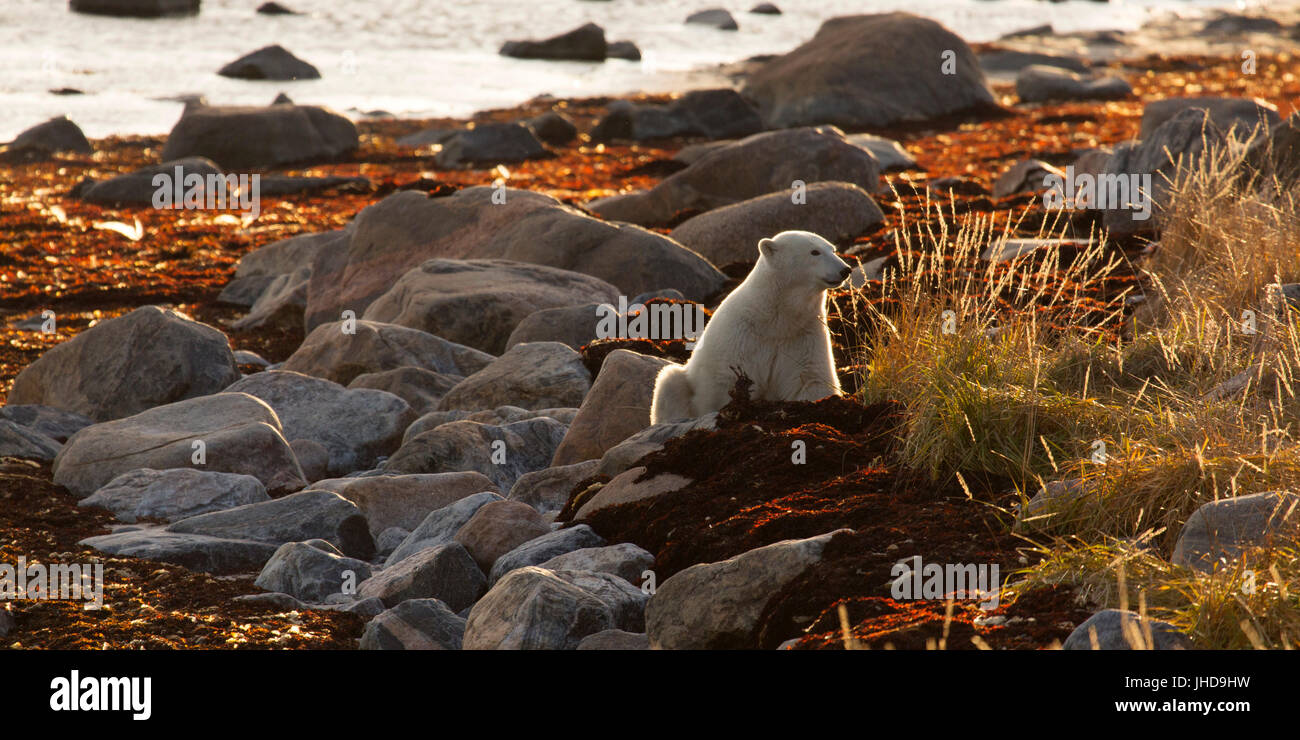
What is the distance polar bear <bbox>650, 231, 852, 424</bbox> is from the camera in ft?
26.5

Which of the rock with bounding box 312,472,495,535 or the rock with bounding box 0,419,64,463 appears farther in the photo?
the rock with bounding box 0,419,64,463

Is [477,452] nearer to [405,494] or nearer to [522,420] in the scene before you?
[522,420]

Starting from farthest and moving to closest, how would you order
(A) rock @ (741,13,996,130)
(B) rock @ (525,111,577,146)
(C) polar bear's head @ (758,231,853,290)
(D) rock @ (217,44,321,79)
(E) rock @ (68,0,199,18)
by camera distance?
(E) rock @ (68,0,199,18) < (D) rock @ (217,44,321,79) < (A) rock @ (741,13,996,130) < (B) rock @ (525,111,577,146) < (C) polar bear's head @ (758,231,853,290)

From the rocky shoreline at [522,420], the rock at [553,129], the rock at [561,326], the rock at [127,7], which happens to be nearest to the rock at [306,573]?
the rocky shoreline at [522,420]

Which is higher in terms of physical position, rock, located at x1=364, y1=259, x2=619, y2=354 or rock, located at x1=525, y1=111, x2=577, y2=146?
rock, located at x1=525, y1=111, x2=577, y2=146

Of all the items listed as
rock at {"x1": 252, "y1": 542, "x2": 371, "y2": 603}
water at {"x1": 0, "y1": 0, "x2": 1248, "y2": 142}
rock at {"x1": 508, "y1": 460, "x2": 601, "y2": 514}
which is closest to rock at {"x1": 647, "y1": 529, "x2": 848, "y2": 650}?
rock at {"x1": 252, "y1": 542, "x2": 371, "y2": 603}

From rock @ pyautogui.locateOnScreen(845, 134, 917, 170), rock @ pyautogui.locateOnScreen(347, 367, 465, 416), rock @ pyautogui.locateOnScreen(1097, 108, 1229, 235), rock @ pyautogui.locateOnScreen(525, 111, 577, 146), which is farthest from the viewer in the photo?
rock @ pyautogui.locateOnScreen(525, 111, 577, 146)

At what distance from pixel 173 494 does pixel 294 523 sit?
4.13 ft

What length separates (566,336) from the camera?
12086mm

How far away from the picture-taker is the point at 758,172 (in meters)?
18.7

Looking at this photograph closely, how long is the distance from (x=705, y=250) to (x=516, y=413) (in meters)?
6.07

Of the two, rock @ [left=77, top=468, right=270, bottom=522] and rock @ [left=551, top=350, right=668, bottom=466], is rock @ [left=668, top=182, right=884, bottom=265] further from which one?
rock @ [left=77, top=468, right=270, bottom=522]

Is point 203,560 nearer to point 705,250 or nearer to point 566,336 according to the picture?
point 566,336

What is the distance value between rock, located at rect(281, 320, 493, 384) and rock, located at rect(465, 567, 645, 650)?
20.5 ft
